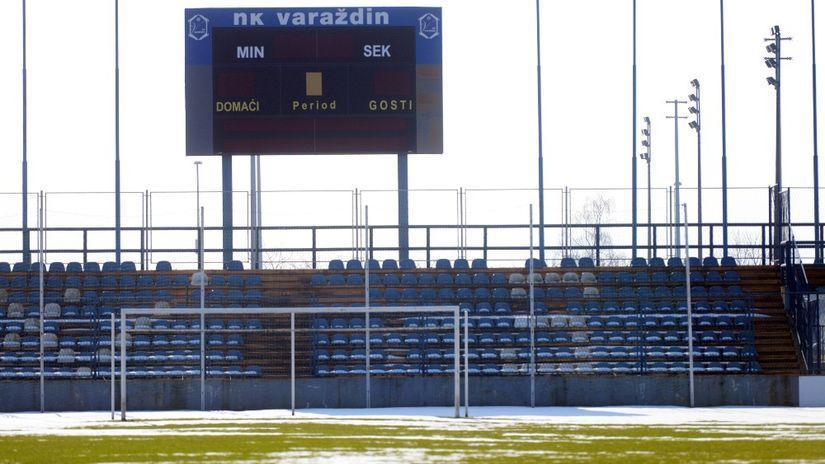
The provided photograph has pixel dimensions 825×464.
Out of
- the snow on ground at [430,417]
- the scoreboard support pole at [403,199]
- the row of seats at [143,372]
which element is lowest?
the snow on ground at [430,417]

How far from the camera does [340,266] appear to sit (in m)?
36.3

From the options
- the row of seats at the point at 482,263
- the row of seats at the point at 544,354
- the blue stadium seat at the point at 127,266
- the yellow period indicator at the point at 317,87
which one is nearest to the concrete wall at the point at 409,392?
the row of seats at the point at 544,354

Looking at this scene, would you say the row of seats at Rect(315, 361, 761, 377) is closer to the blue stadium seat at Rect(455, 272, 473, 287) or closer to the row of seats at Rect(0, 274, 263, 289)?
the blue stadium seat at Rect(455, 272, 473, 287)

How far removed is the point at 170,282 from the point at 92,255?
117 inches

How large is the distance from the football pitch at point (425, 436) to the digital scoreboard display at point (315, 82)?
7425 millimetres

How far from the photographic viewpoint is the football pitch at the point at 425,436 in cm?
1817

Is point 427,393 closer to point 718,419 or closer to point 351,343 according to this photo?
point 351,343

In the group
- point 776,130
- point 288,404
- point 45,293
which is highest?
point 776,130

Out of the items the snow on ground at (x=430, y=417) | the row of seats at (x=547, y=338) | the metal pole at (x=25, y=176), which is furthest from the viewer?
the metal pole at (x=25, y=176)

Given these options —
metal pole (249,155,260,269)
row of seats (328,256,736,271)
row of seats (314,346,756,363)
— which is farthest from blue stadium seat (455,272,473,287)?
metal pole (249,155,260,269)

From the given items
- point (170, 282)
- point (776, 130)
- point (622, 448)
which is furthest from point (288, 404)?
point (776, 130)

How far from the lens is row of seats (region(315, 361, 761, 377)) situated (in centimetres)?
3253

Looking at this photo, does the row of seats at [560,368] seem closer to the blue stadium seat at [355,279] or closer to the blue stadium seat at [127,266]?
the blue stadium seat at [355,279]

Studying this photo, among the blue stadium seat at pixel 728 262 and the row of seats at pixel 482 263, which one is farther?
the blue stadium seat at pixel 728 262
